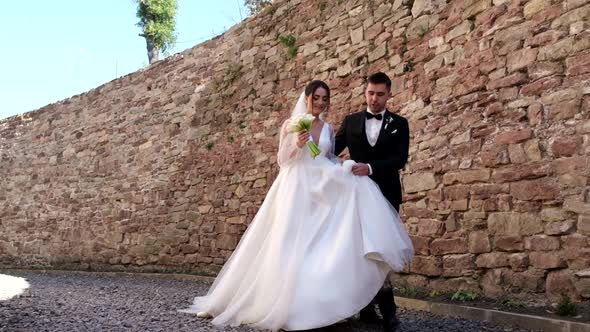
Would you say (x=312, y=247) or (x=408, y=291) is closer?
(x=312, y=247)

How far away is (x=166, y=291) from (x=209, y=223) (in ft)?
7.64

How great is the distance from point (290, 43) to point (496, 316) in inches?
206

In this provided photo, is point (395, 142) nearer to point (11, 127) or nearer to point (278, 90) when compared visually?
point (278, 90)

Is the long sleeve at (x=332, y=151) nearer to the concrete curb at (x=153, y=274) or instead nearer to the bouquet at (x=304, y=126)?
the bouquet at (x=304, y=126)

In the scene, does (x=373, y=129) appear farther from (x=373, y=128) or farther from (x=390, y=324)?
(x=390, y=324)

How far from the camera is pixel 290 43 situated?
833 cm

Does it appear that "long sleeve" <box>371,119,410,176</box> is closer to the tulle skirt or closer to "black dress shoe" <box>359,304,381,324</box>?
the tulle skirt

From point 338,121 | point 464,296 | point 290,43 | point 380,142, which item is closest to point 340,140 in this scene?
point 380,142

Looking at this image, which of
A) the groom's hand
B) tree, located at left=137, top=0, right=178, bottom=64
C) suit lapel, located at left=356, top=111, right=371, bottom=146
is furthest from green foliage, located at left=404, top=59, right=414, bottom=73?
tree, located at left=137, top=0, right=178, bottom=64

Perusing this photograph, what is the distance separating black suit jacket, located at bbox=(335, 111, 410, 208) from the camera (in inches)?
155

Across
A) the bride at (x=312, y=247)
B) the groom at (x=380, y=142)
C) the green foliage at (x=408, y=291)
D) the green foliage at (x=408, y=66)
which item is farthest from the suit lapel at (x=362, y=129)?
the green foliage at (x=408, y=66)

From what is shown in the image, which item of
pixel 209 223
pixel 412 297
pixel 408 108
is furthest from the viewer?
pixel 209 223

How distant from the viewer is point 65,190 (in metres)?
13.0

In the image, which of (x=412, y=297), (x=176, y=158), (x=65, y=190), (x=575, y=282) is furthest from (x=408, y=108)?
(x=65, y=190)
